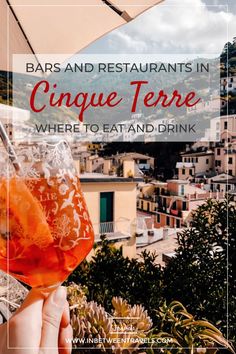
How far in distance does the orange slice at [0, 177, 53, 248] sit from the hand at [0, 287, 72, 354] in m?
0.07

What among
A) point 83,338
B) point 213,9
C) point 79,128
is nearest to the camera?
point 83,338

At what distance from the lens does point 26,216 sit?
1.16ft

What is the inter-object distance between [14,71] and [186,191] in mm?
584

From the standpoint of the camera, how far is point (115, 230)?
1.28 m

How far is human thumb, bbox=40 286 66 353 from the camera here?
401 mm

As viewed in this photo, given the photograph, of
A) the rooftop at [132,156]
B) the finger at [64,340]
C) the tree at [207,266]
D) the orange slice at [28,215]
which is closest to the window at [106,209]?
the rooftop at [132,156]

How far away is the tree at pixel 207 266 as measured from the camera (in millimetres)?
1056

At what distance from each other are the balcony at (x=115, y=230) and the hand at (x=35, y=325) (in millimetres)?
838

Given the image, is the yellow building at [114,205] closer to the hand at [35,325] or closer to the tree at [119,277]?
the tree at [119,277]

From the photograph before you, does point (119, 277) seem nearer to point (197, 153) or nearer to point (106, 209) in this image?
point (106, 209)

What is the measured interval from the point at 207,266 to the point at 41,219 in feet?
2.80

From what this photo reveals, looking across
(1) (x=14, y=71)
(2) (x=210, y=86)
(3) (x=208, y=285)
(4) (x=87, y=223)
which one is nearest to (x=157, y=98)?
(2) (x=210, y=86)

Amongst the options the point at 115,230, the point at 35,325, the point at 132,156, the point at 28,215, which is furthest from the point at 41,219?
the point at 115,230

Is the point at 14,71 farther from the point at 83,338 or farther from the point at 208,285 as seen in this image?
the point at 208,285
